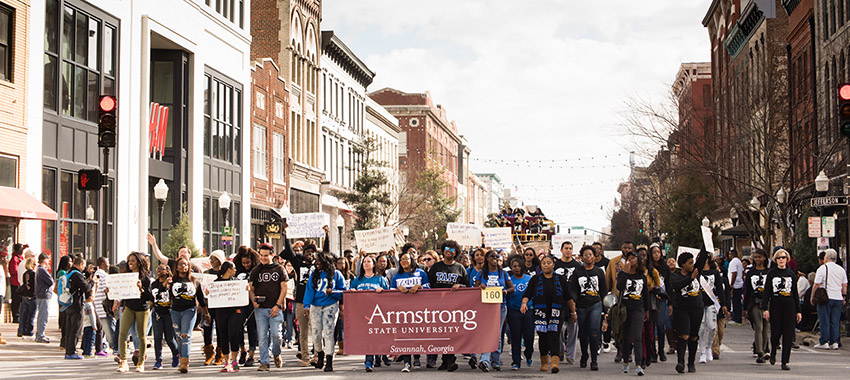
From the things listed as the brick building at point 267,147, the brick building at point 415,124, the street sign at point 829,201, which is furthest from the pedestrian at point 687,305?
the brick building at point 415,124

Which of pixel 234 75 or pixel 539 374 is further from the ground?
pixel 234 75

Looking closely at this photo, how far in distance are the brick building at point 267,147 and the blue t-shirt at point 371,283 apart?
2644cm

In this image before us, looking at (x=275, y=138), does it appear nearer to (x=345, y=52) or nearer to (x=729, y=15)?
(x=345, y=52)

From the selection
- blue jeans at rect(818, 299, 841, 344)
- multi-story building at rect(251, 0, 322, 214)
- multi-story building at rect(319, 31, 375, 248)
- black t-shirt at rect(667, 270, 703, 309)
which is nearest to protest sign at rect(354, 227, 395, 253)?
black t-shirt at rect(667, 270, 703, 309)

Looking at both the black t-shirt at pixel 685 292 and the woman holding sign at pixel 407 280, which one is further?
the black t-shirt at pixel 685 292

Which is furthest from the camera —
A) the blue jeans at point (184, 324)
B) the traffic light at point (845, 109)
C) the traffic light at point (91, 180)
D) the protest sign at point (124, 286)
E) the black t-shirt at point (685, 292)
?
the traffic light at point (91, 180)

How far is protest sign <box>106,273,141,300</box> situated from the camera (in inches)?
572

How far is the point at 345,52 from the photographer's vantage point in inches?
2303

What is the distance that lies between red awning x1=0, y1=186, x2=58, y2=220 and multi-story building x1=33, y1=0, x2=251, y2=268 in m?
0.68

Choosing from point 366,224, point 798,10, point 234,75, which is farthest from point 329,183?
point 798,10

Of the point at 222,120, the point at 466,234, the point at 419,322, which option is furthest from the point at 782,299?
the point at 222,120

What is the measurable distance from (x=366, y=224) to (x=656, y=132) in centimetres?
2100

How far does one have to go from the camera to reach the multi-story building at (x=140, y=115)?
25250 millimetres

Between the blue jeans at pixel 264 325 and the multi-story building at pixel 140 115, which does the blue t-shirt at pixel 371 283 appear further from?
the multi-story building at pixel 140 115
